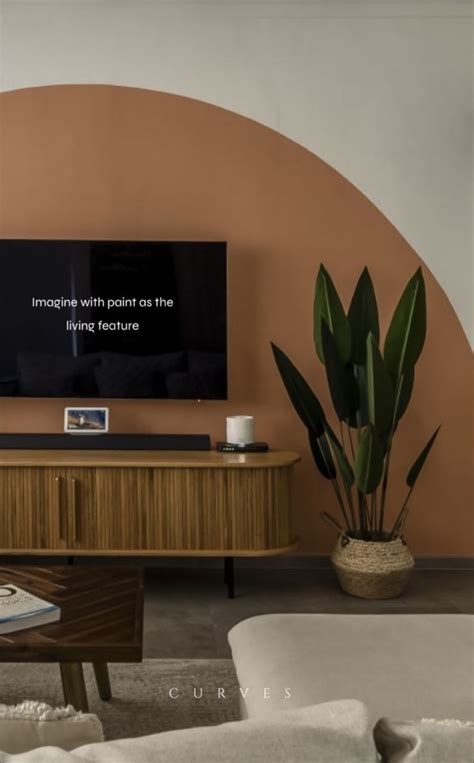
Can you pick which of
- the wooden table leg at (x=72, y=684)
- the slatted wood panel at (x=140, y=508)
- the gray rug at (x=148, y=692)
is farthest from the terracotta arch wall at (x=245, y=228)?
the wooden table leg at (x=72, y=684)

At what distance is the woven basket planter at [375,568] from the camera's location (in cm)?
345

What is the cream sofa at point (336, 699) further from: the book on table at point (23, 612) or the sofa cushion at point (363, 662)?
the book on table at point (23, 612)

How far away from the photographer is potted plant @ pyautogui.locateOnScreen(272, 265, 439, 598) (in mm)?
3367

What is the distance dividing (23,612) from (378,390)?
1854 millimetres

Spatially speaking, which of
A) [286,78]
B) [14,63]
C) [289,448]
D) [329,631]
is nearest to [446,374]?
[289,448]

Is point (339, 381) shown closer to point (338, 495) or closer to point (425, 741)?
point (338, 495)

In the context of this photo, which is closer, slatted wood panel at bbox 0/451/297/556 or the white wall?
slatted wood panel at bbox 0/451/297/556

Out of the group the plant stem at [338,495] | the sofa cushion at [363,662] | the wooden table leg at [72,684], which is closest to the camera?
the sofa cushion at [363,662]

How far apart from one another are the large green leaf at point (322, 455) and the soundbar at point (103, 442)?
1.61 feet

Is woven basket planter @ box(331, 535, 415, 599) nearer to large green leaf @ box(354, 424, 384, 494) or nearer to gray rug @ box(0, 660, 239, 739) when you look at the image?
large green leaf @ box(354, 424, 384, 494)

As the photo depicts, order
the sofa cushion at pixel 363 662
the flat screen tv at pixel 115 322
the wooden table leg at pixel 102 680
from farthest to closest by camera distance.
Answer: the flat screen tv at pixel 115 322 → the wooden table leg at pixel 102 680 → the sofa cushion at pixel 363 662

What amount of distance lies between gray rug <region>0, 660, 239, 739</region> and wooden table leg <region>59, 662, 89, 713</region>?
0.17 m

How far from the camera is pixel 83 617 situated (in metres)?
2.00

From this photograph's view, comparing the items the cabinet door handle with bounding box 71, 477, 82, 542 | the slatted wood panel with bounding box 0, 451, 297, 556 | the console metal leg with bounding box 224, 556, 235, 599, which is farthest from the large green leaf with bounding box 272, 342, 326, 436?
the cabinet door handle with bounding box 71, 477, 82, 542
